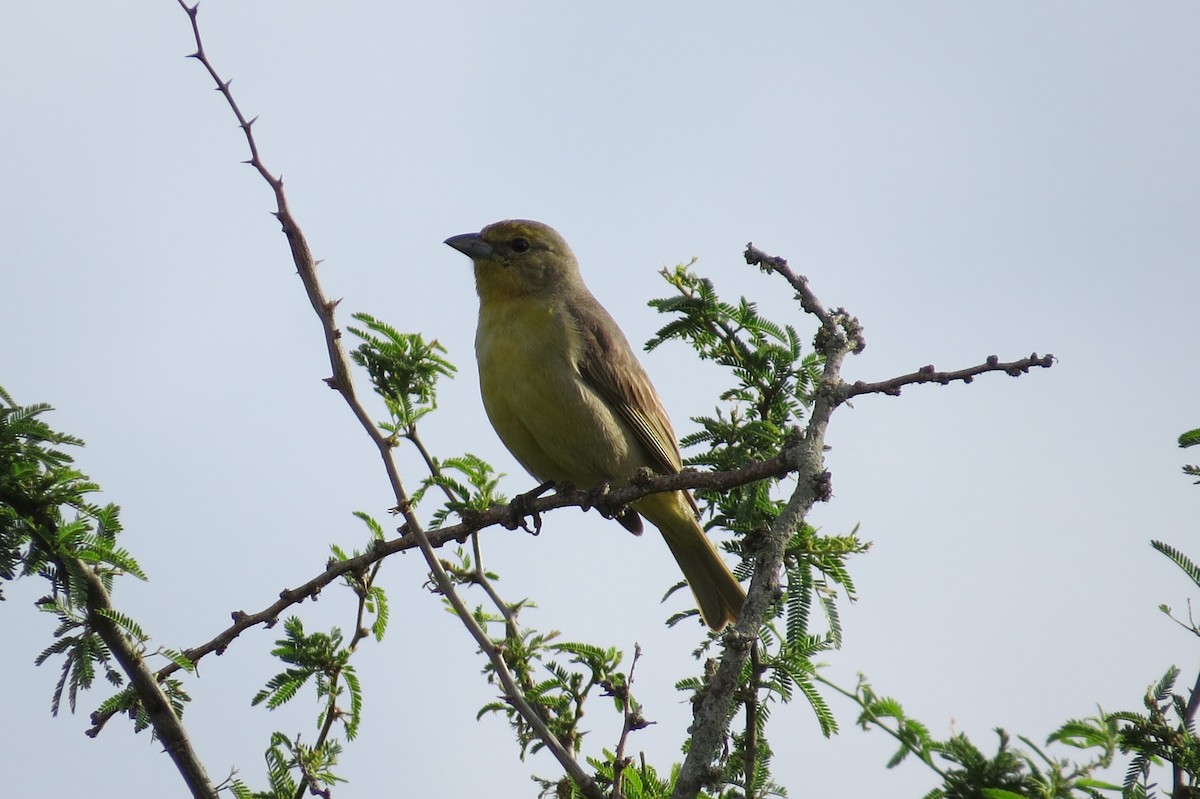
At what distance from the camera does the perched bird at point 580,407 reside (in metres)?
6.25

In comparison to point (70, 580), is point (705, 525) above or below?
above

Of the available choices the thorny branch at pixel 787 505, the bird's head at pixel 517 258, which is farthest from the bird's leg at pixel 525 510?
the thorny branch at pixel 787 505

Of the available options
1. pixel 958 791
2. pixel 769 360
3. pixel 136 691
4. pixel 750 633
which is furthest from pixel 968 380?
pixel 136 691

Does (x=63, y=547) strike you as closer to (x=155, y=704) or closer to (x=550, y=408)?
(x=155, y=704)

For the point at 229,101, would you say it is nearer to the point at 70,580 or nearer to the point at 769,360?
the point at 70,580

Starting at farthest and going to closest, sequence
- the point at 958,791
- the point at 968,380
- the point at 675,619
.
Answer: the point at 675,619 < the point at 968,380 < the point at 958,791

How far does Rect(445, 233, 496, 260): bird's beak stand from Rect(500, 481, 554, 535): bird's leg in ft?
5.17

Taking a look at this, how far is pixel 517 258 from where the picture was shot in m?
7.26

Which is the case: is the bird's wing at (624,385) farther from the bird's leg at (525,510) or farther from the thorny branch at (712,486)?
Answer: the thorny branch at (712,486)

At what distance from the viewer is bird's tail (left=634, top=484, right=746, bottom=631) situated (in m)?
6.36

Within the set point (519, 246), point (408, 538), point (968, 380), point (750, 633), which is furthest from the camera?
point (519, 246)

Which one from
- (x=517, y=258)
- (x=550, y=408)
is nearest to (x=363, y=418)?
(x=550, y=408)

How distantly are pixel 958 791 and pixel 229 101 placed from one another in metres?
2.45

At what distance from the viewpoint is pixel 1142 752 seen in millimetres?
2820
